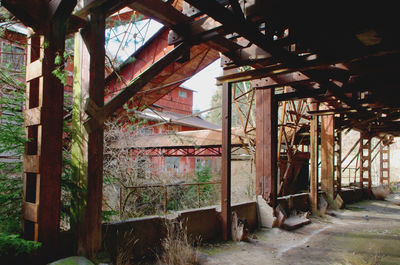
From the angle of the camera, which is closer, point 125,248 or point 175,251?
point 125,248

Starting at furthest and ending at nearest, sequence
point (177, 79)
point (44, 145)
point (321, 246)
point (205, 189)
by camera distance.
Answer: point (205, 189) → point (177, 79) → point (321, 246) → point (44, 145)

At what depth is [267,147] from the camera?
744 cm

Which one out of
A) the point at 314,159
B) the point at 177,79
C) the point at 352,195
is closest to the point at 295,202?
the point at 314,159

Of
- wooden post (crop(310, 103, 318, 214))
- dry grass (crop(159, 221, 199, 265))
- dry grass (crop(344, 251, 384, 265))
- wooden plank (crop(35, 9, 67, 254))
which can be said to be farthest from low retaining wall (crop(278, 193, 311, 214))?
wooden plank (crop(35, 9, 67, 254))

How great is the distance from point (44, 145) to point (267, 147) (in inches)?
214

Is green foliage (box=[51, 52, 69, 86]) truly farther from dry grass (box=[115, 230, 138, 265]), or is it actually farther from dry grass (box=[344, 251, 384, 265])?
dry grass (box=[344, 251, 384, 265])

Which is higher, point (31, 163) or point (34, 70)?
point (34, 70)

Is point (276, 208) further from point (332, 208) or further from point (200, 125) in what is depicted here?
point (200, 125)

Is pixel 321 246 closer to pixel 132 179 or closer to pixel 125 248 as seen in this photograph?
pixel 125 248

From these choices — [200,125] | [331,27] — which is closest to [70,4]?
[331,27]

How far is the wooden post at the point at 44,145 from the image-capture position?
10.1ft

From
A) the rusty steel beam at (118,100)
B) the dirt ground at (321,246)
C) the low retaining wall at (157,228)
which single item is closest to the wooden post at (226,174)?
the low retaining wall at (157,228)

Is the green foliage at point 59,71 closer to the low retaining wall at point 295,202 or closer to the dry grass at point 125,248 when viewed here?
the dry grass at point 125,248

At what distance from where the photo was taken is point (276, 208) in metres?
7.49
